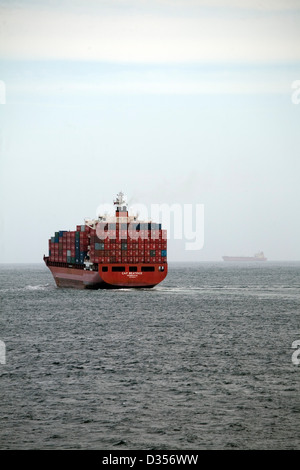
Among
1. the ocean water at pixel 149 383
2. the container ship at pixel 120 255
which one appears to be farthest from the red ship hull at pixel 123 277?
the ocean water at pixel 149 383

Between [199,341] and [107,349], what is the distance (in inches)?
268

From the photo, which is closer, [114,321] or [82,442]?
[82,442]

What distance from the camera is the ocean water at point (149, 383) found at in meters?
23.1

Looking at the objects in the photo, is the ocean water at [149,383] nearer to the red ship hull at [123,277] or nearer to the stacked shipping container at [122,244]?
the red ship hull at [123,277]

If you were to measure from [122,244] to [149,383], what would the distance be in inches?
2253

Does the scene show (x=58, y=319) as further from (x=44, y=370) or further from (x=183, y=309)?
(x=44, y=370)

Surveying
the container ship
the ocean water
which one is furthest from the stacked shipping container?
the ocean water

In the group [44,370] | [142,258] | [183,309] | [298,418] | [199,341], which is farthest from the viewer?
[142,258]

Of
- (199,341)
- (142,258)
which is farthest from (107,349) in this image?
(142,258)

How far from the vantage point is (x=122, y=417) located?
25109 mm

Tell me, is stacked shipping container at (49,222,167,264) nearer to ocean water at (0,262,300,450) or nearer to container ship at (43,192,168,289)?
container ship at (43,192,168,289)

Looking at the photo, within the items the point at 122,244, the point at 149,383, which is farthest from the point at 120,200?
the point at 149,383

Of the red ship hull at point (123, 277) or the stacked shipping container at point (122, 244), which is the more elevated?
the stacked shipping container at point (122, 244)
